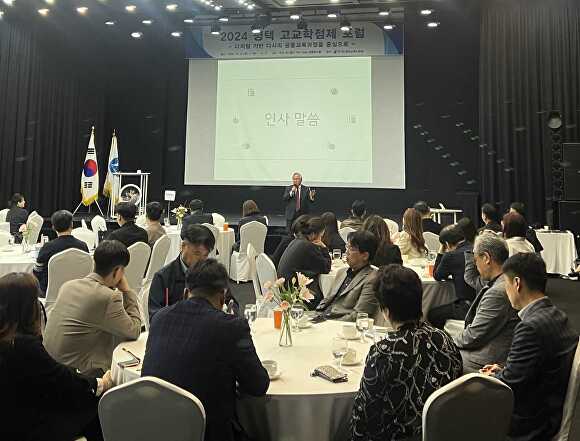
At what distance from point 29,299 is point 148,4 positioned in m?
9.50

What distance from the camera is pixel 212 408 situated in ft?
5.91

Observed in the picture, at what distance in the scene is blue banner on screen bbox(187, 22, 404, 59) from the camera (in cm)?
988

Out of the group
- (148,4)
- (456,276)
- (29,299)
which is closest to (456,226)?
(456,276)

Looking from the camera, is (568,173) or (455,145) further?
(455,145)

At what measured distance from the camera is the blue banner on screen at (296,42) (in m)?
9.88

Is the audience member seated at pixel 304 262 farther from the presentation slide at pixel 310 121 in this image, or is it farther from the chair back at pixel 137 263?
the presentation slide at pixel 310 121

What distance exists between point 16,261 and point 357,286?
323 centimetres

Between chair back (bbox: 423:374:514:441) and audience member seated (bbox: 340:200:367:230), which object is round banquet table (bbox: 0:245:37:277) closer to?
audience member seated (bbox: 340:200:367:230)

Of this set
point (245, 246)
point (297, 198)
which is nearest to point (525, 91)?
point (297, 198)

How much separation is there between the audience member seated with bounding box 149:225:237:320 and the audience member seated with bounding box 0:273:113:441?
1.14 metres

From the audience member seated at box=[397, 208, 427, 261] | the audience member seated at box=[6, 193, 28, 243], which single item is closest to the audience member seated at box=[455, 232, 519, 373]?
the audience member seated at box=[397, 208, 427, 261]

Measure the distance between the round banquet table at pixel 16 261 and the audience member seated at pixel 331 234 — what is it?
291 centimetres

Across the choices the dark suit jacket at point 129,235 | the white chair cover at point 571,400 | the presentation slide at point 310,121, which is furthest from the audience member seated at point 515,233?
the presentation slide at point 310,121

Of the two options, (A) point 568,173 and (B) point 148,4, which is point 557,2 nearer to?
(A) point 568,173
